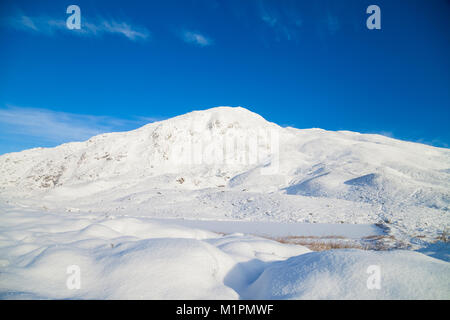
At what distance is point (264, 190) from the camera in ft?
101

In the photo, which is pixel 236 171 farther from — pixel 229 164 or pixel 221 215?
pixel 221 215

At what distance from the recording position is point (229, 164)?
132 feet

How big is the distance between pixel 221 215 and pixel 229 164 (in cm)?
1927

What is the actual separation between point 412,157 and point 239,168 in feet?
94.2

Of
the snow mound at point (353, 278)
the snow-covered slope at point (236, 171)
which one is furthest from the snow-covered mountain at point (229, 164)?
the snow mound at point (353, 278)

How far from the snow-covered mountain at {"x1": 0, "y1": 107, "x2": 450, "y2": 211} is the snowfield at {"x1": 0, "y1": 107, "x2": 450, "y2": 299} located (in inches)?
9.8

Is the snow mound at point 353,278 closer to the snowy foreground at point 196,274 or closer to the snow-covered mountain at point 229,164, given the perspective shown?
the snowy foreground at point 196,274

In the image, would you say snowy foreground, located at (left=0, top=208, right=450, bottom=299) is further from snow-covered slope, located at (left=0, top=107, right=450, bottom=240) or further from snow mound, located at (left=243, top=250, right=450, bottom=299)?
snow-covered slope, located at (left=0, top=107, right=450, bottom=240)

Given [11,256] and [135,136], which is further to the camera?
[135,136]

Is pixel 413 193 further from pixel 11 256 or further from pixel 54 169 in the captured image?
pixel 54 169

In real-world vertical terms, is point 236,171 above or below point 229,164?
below

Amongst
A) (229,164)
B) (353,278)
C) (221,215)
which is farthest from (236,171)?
(353,278)

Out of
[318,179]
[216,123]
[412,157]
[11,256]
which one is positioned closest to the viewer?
[11,256]
